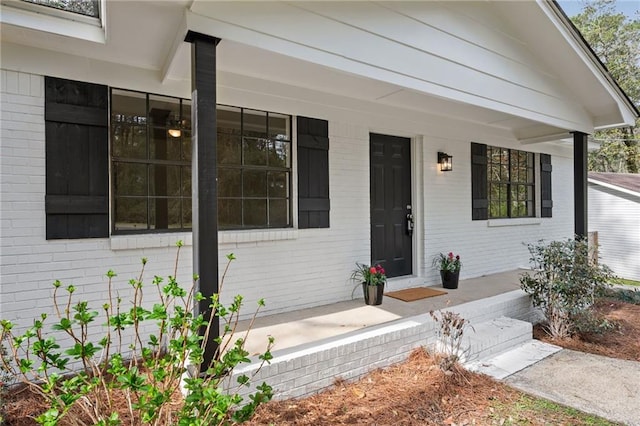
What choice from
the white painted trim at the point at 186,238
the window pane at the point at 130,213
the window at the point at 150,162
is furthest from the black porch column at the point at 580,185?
the window pane at the point at 130,213

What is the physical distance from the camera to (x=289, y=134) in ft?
14.0

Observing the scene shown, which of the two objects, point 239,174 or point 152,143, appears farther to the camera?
point 239,174

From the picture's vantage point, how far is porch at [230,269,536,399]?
9.05 feet

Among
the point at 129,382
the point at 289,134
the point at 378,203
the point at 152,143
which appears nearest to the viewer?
the point at 129,382

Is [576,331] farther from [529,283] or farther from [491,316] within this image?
[491,316]

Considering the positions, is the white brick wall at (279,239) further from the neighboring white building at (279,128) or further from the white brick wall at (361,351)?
the white brick wall at (361,351)

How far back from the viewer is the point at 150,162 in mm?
3426

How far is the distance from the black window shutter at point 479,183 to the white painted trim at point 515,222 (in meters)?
0.16

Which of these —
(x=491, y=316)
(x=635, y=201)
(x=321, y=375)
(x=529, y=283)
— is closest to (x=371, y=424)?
(x=321, y=375)

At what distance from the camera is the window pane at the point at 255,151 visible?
13.2 ft

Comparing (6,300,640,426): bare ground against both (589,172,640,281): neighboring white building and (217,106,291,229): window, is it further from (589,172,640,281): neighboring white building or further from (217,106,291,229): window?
(589,172,640,281): neighboring white building

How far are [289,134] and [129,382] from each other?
3.27 m

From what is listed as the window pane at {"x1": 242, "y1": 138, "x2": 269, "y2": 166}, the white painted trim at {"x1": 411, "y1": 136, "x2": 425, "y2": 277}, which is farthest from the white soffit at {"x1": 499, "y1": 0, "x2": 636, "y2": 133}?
the window pane at {"x1": 242, "y1": 138, "x2": 269, "y2": 166}

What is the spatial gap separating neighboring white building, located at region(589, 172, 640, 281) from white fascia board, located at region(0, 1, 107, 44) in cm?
1129
